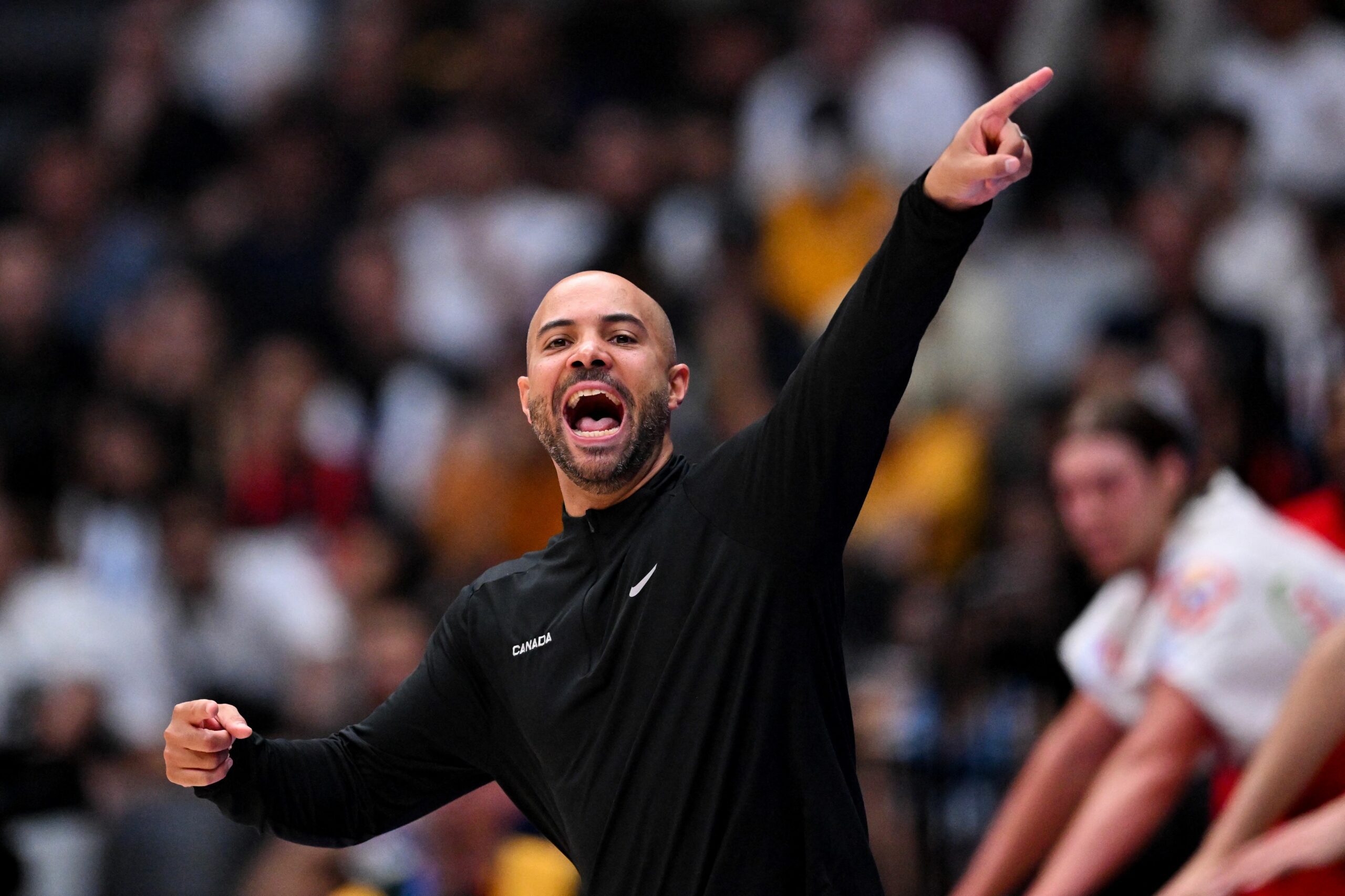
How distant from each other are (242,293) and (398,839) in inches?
170

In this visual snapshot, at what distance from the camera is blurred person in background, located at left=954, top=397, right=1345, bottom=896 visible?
A: 3.96 metres

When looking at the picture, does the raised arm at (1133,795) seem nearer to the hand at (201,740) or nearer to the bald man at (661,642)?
the bald man at (661,642)

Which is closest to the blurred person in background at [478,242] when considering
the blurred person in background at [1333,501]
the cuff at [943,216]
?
the blurred person in background at [1333,501]

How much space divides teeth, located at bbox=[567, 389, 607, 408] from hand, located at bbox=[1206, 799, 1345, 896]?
1.38 meters

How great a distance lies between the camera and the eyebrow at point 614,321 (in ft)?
10.8

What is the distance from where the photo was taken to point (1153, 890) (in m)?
4.72

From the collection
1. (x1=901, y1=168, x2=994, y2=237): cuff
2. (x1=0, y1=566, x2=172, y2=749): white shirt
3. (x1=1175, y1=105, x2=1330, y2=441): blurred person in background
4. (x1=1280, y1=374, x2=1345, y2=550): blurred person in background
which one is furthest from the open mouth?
(x1=0, y1=566, x2=172, y2=749): white shirt

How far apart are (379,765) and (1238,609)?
6.20 feet

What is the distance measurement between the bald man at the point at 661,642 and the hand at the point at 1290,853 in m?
0.69

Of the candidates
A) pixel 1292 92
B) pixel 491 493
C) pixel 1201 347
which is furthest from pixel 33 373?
pixel 1292 92

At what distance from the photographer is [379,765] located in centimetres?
348

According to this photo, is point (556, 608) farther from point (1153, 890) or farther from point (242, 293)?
point (242, 293)

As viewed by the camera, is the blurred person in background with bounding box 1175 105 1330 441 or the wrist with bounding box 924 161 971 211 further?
the blurred person in background with bounding box 1175 105 1330 441

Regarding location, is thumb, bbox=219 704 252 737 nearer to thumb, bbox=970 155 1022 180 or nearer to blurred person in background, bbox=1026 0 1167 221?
thumb, bbox=970 155 1022 180
